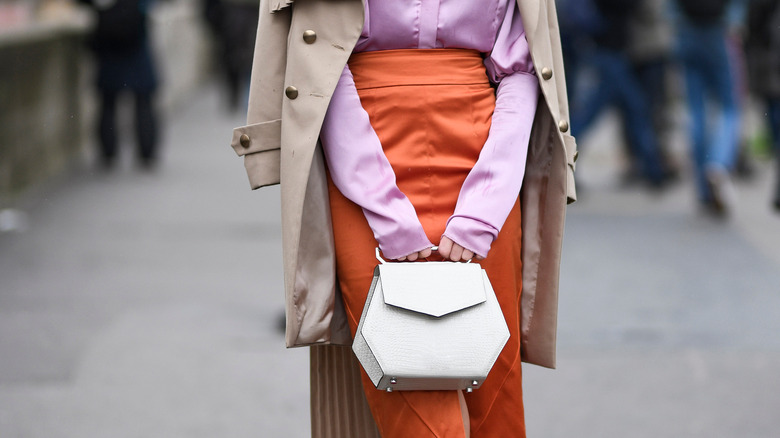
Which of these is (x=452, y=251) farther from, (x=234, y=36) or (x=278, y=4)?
(x=234, y=36)

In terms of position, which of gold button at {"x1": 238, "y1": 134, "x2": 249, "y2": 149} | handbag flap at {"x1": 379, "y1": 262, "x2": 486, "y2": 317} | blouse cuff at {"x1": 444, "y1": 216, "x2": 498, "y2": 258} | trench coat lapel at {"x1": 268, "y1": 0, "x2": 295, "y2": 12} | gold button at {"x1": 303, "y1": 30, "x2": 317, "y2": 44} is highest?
trench coat lapel at {"x1": 268, "y1": 0, "x2": 295, "y2": 12}

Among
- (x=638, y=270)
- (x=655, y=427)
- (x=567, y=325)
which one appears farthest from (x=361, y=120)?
(x=638, y=270)

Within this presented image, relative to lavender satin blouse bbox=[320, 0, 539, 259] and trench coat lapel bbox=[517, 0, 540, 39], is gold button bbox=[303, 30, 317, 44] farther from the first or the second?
trench coat lapel bbox=[517, 0, 540, 39]

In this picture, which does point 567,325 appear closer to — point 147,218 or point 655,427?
point 655,427

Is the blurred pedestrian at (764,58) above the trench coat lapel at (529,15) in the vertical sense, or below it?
below

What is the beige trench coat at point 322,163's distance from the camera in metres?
2.89

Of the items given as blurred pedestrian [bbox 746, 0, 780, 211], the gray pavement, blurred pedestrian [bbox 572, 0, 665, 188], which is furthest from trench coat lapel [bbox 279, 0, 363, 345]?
blurred pedestrian [bbox 572, 0, 665, 188]

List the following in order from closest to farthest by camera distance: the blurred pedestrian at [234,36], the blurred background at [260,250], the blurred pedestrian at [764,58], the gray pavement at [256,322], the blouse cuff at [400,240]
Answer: the blouse cuff at [400,240] < the gray pavement at [256,322] < the blurred background at [260,250] < the blurred pedestrian at [764,58] < the blurred pedestrian at [234,36]

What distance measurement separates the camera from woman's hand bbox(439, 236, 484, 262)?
2.82 metres

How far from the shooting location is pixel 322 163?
299 centimetres

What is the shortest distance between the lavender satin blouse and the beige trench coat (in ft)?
0.17

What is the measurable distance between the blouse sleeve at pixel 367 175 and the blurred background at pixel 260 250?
1.95 meters

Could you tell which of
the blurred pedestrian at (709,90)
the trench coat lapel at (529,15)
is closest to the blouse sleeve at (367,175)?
the trench coat lapel at (529,15)

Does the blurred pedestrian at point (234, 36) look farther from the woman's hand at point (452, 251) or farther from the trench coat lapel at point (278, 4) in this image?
the woman's hand at point (452, 251)
